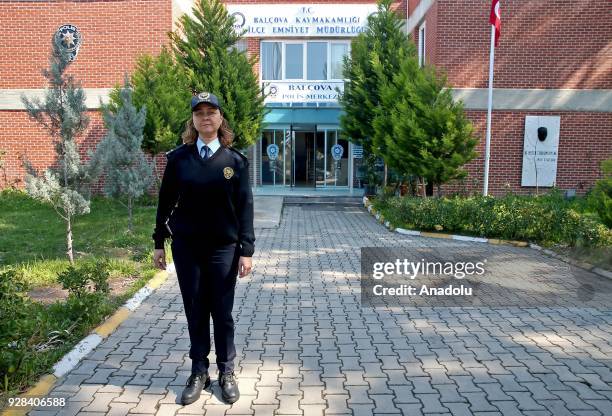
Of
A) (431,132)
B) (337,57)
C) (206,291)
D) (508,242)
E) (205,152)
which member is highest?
(337,57)

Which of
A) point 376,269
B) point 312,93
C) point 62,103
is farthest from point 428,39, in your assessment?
point 62,103

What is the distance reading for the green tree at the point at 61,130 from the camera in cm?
659

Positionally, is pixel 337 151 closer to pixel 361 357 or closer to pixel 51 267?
pixel 51 267

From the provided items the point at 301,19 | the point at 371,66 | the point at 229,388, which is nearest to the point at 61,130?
the point at 229,388

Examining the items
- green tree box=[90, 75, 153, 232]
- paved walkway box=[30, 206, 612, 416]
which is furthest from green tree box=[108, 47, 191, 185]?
paved walkway box=[30, 206, 612, 416]

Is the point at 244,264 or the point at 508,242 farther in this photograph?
the point at 508,242

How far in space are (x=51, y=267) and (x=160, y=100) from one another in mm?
5568

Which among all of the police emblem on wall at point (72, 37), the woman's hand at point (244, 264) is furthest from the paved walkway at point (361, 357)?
the police emblem on wall at point (72, 37)

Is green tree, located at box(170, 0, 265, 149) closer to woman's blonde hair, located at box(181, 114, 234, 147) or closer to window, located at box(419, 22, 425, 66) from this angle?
window, located at box(419, 22, 425, 66)

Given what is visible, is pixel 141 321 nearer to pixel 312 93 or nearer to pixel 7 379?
pixel 7 379

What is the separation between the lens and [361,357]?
4.43 metres

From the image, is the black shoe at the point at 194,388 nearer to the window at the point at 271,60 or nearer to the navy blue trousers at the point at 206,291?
the navy blue trousers at the point at 206,291

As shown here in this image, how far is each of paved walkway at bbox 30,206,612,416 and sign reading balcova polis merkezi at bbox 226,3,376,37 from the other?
15.5 metres

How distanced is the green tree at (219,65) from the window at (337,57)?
8978mm
